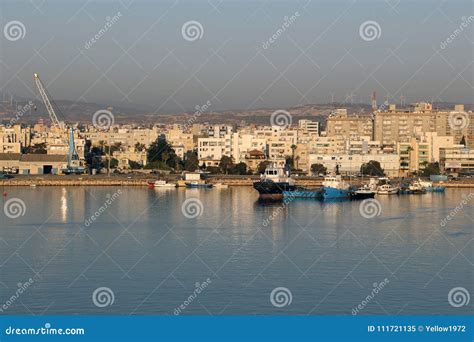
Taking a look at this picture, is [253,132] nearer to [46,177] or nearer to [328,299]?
[46,177]

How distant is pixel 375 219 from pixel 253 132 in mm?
19394

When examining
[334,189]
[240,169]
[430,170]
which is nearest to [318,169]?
[240,169]

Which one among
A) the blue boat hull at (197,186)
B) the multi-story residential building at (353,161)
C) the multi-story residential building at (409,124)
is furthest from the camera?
the multi-story residential building at (409,124)

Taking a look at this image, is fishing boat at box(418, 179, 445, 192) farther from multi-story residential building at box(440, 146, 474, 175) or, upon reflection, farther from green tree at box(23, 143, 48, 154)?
green tree at box(23, 143, 48, 154)

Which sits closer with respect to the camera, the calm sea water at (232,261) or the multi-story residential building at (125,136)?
the calm sea water at (232,261)

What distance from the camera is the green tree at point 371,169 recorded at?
2658 cm

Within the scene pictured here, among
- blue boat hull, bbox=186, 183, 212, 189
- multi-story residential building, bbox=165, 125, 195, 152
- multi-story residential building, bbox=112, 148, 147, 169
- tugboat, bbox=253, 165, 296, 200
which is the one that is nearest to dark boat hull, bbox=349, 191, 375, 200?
tugboat, bbox=253, 165, 296, 200

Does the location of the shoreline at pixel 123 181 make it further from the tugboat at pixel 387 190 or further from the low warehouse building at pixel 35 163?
the tugboat at pixel 387 190

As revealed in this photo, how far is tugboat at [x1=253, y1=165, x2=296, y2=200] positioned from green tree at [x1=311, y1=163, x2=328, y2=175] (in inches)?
232

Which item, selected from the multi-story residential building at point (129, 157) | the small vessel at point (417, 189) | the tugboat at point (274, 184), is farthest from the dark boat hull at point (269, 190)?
the multi-story residential building at point (129, 157)

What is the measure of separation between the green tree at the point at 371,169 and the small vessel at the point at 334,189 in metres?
7.23

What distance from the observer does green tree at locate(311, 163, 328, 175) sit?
2685 cm

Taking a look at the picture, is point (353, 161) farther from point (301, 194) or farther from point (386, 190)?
point (301, 194)

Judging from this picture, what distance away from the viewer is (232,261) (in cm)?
→ 804
